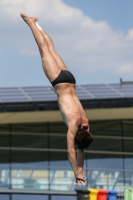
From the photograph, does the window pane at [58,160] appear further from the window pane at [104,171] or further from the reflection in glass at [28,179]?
the window pane at [104,171]

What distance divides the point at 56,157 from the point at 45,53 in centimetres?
1707

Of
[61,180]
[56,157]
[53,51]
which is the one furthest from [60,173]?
[53,51]

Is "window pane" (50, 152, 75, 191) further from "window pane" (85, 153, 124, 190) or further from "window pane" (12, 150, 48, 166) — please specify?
"window pane" (85, 153, 124, 190)

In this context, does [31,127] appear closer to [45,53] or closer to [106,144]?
[106,144]

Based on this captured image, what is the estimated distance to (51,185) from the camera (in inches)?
1035

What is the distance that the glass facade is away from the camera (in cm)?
2634

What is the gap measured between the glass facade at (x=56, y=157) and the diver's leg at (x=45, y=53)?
53.6 feet

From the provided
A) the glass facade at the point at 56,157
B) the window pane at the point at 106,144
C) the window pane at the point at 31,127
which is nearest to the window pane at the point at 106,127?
the glass facade at the point at 56,157

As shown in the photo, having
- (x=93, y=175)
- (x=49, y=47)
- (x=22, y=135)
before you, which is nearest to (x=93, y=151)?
(x=93, y=175)

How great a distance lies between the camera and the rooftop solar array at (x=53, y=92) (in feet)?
82.1

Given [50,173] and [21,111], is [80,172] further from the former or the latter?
[50,173]

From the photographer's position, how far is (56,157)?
1055 inches

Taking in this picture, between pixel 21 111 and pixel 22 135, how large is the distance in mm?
2394

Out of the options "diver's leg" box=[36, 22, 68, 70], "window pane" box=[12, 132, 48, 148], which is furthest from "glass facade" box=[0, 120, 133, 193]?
"diver's leg" box=[36, 22, 68, 70]
